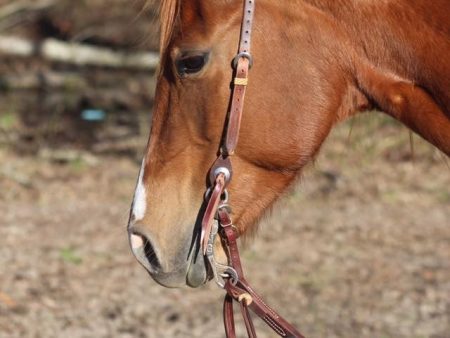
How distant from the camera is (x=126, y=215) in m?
3.19

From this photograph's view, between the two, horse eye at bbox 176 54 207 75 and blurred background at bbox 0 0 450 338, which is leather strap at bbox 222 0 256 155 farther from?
blurred background at bbox 0 0 450 338

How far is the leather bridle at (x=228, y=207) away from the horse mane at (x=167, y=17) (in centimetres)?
22

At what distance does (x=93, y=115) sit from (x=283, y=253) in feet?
11.2

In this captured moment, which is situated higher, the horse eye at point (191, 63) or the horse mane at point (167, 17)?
the horse mane at point (167, 17)

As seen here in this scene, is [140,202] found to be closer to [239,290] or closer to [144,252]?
[144,252]

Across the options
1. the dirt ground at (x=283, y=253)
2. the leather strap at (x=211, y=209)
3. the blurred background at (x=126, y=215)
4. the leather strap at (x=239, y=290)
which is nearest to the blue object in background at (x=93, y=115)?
the blurred background at (x=126, y=215)

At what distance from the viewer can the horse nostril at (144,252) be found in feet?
9.05

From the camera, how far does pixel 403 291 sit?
548 centimetres

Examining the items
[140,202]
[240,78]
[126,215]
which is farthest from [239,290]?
[240,78]

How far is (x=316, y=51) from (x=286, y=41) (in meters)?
0.10

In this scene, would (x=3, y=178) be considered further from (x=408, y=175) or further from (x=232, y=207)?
(x=232, y=207)

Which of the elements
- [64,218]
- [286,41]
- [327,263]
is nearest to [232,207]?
[286,41]

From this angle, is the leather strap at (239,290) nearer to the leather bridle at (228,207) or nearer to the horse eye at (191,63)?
the leather bridle at (228,207)

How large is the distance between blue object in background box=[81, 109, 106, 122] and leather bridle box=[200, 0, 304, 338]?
625cm
